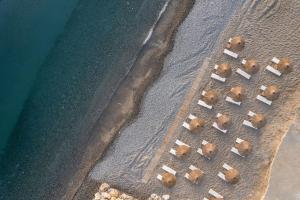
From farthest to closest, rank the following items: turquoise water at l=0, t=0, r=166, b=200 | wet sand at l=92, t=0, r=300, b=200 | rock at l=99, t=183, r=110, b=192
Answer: turquoise water at l=0, t=0, r=166, b=200, rock at l=99, t=183, r=110, b=192, wet sand at l=92, t=0, r=300, b=200

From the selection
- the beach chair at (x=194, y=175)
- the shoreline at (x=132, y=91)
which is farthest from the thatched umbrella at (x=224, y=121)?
the shoreline at (x=132, y=91)

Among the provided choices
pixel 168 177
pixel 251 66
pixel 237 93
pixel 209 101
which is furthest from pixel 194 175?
pixel 251 66

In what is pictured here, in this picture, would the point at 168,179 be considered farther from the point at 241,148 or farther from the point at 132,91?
the point at 132,91

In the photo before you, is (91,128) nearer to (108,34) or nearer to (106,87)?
(106,87)

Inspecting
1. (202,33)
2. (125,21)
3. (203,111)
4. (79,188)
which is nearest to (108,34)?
(125,21)

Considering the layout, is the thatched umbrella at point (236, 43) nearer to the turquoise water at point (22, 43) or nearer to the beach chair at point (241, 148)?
the beach chair at point (241, 148)

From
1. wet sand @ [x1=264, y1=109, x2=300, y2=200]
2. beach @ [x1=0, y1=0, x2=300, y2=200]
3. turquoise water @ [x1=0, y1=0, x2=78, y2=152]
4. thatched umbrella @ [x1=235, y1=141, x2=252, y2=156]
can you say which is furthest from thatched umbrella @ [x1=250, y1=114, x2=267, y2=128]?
turquoise water @ [x1=0, y1=0, x2=78, y2=152]

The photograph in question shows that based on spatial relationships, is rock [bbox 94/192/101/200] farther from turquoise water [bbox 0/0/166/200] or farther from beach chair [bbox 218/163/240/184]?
beach chair [bbox 218/163/240/184]
